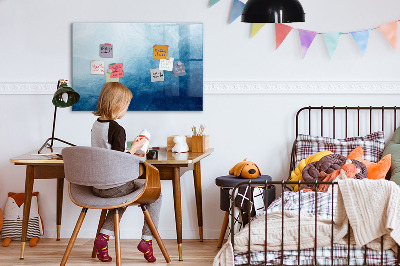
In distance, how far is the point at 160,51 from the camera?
441cm

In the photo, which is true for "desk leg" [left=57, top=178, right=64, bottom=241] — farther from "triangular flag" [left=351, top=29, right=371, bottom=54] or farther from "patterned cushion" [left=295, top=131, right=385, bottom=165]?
"triangular flag" [left=351, top=29, right=371, bottom=54]

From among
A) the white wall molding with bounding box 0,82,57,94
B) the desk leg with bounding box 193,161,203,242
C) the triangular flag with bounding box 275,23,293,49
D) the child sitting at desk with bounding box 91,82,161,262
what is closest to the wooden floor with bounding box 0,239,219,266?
the desk leg with bounding box 193,161,203,242

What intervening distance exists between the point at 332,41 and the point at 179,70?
1095 mm

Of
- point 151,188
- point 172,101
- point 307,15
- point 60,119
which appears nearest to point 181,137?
point 172,101

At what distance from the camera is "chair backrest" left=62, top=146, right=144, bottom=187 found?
10.7ft

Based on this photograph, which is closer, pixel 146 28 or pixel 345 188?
pixel 345 188

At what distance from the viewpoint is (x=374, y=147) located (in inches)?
165

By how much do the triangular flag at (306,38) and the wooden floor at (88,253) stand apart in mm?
1510

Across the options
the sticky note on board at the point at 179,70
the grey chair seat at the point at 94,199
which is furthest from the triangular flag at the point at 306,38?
the grey chair seat at the point at 94,199

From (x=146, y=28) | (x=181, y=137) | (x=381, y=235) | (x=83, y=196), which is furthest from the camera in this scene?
(x=146, y=28)

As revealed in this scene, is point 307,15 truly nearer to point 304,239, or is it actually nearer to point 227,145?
point 227,145

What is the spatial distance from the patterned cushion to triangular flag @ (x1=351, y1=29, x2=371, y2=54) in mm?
624

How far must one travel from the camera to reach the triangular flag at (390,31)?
4.32m

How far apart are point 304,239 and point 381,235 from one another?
367 millimetres
